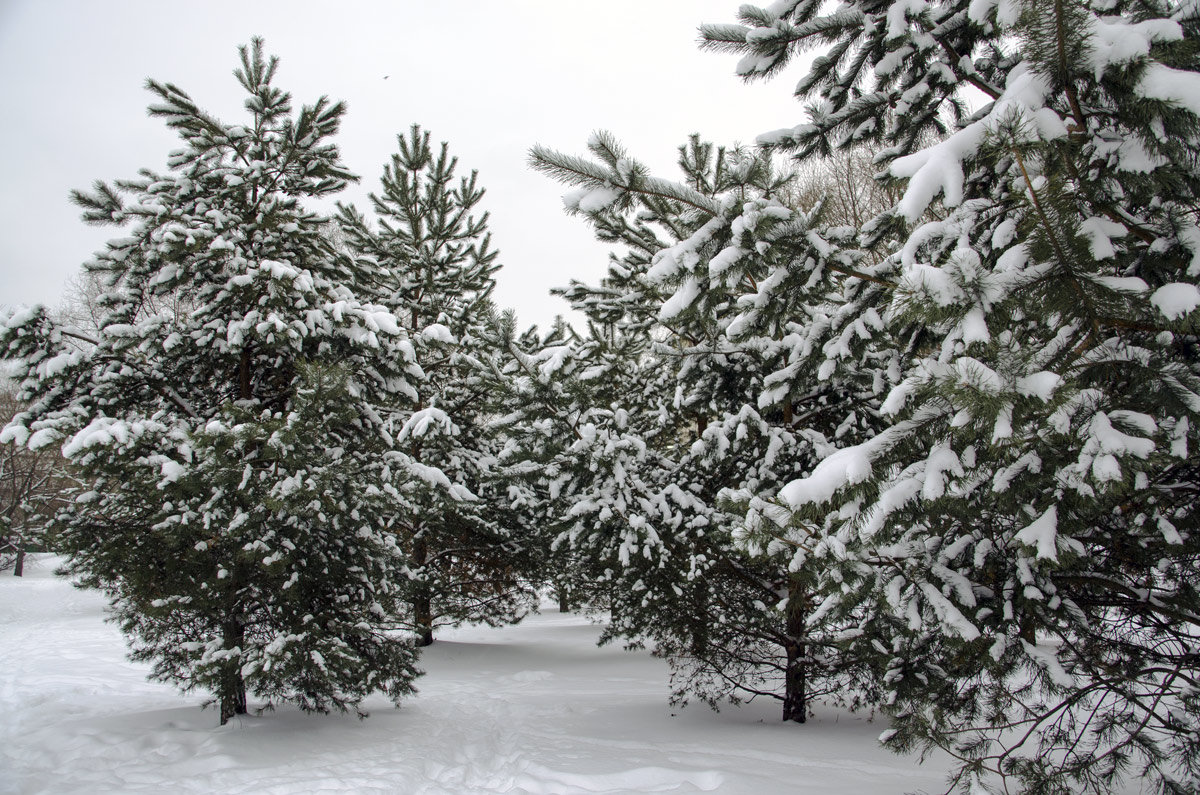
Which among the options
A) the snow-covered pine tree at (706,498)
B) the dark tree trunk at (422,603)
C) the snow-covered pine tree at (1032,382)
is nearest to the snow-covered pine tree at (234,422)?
the snow-covered pine tree at (706,498)

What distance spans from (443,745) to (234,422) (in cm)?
369

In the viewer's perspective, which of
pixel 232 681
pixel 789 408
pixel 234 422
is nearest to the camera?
pixel 232 681

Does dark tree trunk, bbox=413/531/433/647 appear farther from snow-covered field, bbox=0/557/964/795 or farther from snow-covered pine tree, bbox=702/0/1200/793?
snow-covered pine tree, bbox=702/0/1200/793

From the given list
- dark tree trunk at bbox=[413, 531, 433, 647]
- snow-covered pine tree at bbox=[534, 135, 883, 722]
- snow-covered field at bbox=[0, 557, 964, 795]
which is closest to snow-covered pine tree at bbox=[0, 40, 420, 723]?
snow-covered field at bbox=[0, 557, 964, 795]

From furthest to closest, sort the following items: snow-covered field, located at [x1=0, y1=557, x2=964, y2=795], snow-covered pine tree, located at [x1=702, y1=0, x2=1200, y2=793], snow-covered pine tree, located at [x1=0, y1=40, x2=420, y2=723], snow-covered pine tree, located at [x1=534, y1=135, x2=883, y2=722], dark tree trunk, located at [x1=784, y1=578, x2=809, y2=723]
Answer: dark tree trunk, located at [x1=784, y1=578, x2=809, y2=723], snow-covered pine tree, located at [x1=534, y1=135, x2=883, y2=722], snow-covered pine tree, located at [x1=0, y1=40, x2=420, y2=723], snow-covered field, located at [x1=0, y1=557, x2=964, y2=795], snow-covered pine tree, located at [x1=702, y1=0, x2=1200, y2=793]

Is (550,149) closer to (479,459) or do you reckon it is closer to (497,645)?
(479,459)

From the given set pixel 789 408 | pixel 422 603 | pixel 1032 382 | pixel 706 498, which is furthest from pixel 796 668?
pixel 422 603

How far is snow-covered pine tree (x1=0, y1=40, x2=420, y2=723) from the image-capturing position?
5305mm

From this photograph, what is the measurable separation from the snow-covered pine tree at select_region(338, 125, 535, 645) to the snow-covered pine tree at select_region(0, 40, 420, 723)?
344 centimetres

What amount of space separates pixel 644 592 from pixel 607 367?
2373mm

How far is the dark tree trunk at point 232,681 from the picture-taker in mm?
5473

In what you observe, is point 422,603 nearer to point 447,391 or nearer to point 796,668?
point 447,391

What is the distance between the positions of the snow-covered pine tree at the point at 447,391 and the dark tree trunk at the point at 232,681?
12.6 ft

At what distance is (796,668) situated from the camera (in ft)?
20.5
